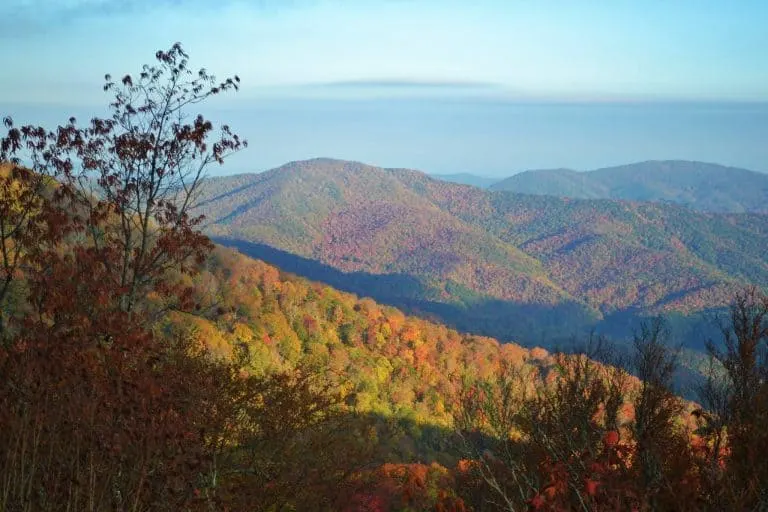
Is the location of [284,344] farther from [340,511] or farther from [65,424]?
[65,424]

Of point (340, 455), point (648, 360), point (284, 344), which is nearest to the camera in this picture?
point (648, 360)

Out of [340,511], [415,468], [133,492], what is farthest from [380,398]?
[133,492]

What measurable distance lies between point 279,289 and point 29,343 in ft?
286

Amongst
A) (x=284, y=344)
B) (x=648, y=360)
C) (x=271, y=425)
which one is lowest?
(x=284, y=344)

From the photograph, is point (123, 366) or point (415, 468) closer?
point (123, 366)

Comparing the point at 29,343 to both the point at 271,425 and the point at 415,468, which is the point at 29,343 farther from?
the point at 415,468

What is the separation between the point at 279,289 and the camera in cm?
9706

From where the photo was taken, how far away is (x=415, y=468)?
36.8 metres

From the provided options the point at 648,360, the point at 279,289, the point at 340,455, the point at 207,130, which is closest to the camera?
the point at 207,130

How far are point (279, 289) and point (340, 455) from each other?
81.1m

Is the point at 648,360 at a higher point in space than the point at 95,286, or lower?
lower

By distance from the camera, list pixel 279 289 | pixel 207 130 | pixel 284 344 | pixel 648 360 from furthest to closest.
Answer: pixel 279 289, pixel 284 344, pixel 648 360, pixel 207 130

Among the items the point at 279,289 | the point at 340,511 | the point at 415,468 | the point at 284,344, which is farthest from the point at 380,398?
the point at 340,511

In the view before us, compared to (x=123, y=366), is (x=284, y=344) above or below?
below
